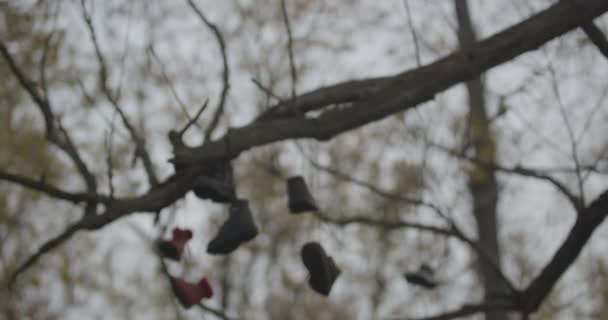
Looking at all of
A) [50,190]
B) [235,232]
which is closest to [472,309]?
[235,232]

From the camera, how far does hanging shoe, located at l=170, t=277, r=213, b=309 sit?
313cm

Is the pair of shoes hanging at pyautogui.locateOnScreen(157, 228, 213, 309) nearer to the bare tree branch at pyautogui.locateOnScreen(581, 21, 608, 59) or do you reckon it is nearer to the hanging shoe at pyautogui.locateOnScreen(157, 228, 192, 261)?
the hanging shoe at pyautogui.locateOnScreen(157, 228, 192, 261)

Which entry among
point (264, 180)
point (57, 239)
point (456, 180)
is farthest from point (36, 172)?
point (57, 239)

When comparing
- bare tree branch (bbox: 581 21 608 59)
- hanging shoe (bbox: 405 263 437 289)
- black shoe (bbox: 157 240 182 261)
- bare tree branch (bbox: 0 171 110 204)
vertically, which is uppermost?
bare tree branch (bbox: 581 21 608 59)

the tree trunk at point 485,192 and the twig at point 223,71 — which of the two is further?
the tree trunk at point 485,192

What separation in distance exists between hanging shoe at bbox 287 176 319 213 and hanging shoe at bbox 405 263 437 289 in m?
1.01

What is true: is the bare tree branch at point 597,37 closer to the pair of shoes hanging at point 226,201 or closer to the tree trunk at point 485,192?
the pair of shoes hanging at point 226,201

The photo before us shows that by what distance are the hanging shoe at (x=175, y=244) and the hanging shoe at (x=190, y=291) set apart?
0.46 ft

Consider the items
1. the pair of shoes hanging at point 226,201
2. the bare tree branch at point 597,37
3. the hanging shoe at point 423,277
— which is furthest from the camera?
the hanging shoe at point 423,277

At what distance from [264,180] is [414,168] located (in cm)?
348

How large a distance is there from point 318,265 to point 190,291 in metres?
0.58

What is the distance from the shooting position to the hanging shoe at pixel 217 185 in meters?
2.87

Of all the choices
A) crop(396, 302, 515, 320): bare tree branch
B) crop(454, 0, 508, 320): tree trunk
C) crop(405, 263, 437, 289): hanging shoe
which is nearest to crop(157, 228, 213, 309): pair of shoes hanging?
crop(396, 302, 515, 320): bare tree branch

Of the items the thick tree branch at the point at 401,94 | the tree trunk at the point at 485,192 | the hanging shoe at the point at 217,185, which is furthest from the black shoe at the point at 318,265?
the tree trunk at the point at 485,192
